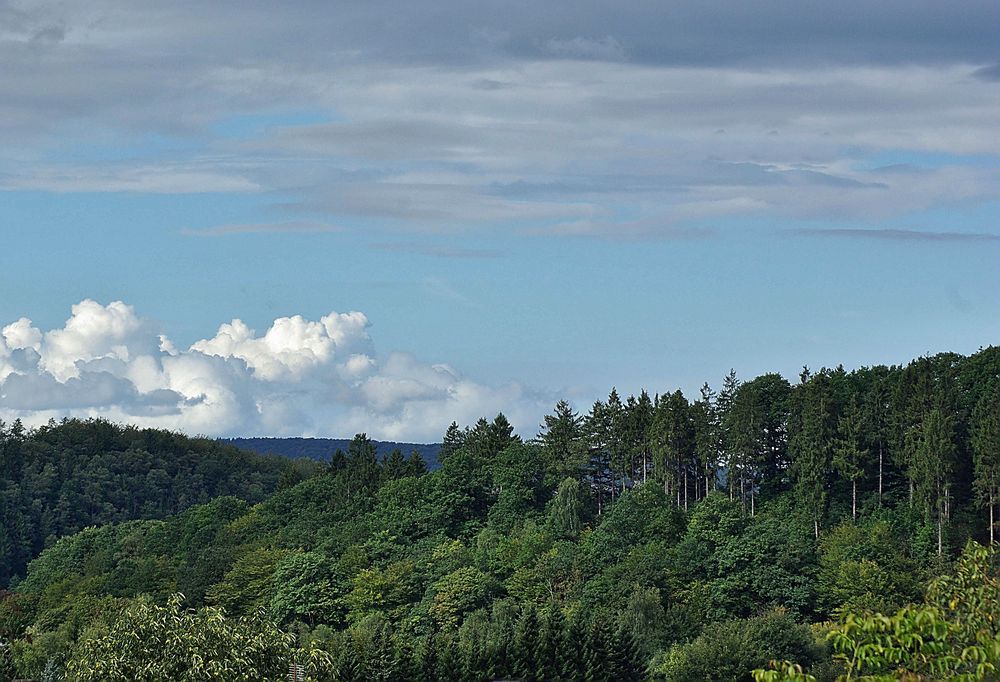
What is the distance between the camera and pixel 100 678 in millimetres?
46250

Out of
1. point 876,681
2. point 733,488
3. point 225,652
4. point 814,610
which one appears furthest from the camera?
point 733,488

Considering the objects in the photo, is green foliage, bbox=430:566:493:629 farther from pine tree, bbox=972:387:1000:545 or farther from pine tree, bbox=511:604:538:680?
pine tree, bbox=972:387:1000:545

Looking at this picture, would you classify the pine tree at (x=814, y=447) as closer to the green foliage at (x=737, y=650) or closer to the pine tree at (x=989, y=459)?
the pine tree at (x=989, y=459)

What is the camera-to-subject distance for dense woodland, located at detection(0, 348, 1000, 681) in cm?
8862

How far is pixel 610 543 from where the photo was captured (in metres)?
105

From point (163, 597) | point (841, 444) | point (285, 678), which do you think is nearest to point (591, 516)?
point (841, 444)

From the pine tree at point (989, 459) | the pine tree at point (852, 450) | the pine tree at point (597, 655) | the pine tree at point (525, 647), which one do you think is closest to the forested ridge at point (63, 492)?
the pine tree at point (852, 450)

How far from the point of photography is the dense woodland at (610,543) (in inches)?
3489

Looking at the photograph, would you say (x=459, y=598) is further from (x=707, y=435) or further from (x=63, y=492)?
(x=63, y=492)

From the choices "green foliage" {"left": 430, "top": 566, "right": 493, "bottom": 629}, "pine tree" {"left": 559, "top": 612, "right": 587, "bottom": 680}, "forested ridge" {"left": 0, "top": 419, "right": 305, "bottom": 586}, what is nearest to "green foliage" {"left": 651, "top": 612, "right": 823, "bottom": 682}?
"pine tree" {"left": 559, "top": 612, "right": 587, "bottom": 680}

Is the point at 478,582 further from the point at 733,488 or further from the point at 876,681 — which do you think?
the point at 876,681

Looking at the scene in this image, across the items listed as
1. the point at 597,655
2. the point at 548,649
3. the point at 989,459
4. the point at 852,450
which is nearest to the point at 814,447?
the point at 852,450

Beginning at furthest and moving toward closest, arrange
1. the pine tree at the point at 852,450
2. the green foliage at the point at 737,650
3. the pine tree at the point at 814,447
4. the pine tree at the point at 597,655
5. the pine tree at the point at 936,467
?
the pine tree at the point at 814,447 → the pine tree at the point at 852,450 → the pine tree at the point at 936,467 → the pine tree at the point at 597,655 → the green foliage at the point at 737,650

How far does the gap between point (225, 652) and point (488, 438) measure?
262ft
